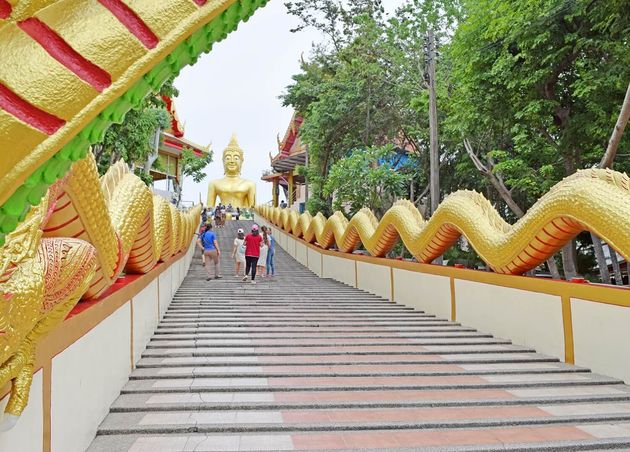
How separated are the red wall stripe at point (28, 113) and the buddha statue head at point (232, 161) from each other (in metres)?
30.2

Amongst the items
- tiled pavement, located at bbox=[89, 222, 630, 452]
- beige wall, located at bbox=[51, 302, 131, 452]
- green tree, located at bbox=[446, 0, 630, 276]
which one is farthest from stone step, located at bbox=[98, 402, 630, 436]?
green tree, located at bbox=[446, 0, 630, 276]

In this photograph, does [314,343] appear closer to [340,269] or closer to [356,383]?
[356,383]

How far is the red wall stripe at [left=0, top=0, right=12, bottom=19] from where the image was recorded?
1001mm

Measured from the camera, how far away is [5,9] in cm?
100

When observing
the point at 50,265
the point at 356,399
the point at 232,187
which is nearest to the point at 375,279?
the point at 356,399

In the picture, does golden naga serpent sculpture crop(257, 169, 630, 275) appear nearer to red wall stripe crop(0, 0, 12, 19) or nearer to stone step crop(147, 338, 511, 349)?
stone step crop(147, 338, 511, 349)

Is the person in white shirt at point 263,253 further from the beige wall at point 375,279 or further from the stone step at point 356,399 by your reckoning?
the stone step at point 356,399

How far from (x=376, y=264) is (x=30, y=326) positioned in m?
8.51

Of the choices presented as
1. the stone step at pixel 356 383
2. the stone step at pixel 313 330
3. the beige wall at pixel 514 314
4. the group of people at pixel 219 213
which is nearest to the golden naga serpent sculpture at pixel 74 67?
the stone step at pixel 356 383

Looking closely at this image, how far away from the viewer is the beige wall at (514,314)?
5285 mm

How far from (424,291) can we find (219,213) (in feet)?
56.6

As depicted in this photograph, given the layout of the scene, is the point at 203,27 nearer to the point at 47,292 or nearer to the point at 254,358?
the point at 47,292

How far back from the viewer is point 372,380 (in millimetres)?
4473

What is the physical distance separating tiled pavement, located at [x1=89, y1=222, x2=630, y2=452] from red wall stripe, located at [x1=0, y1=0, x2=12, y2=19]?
2.69 metres
